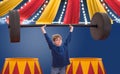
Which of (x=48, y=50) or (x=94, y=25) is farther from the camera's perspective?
(x=48, y=50)

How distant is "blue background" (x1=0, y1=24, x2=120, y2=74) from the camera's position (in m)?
2.90

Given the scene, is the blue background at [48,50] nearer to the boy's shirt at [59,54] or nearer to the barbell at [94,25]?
the boy's shirt at [59,54]

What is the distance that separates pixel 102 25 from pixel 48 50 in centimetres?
95

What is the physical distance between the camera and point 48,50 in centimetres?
292

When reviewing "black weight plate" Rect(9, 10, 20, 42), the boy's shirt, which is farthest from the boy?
"black weight plate" Rect(9, 10, 20, 42)

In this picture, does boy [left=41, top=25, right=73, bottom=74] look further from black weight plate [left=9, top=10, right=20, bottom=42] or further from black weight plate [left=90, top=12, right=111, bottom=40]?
black weight plate [left=9, top=10, right=20, bottom=42]

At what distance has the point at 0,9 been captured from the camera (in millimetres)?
2842

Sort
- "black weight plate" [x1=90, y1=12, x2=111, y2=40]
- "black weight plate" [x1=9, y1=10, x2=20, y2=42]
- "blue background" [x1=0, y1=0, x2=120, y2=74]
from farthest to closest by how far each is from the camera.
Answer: "blue background" [x1=0, y1=0, x2=120, y2=74]
"black weight plate" [x1=90, y1=12, x2=111, y2=40]
"black weight plate" [x1=9, y1=10, x2=20, y2=42]

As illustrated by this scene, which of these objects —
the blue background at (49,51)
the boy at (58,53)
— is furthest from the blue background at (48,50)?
the boy at (58,53)

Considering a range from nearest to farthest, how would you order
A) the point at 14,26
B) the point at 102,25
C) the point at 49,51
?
the point at 14,26 → the point at 102,25 → the point at 49,51

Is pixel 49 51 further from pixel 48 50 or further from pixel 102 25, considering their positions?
pixel 102 25

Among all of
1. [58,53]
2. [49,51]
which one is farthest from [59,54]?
[49,51]

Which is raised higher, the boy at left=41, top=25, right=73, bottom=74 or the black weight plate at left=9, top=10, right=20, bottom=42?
the black weight plate at left=9, top=10, right=20, bottom=42

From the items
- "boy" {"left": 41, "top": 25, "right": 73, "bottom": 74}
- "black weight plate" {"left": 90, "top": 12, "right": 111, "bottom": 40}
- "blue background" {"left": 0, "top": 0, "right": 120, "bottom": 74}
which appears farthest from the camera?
"blue background" {"left": 0, "top": 0, "right": 120, "bottom": 74}
